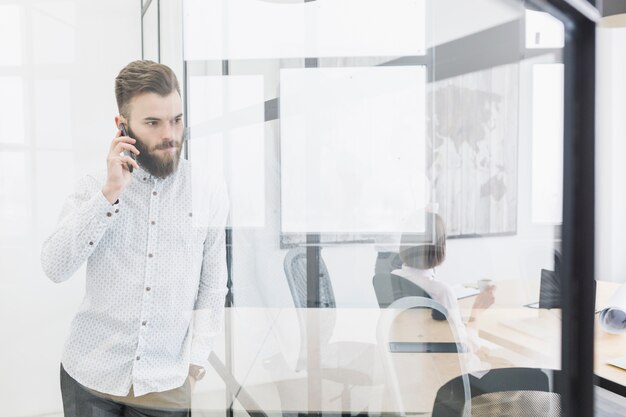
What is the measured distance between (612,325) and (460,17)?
1019 mm

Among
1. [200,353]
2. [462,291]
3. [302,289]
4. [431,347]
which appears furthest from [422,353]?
[200,353]

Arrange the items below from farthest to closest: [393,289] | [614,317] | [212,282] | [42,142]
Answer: [614,317] < [393,289] < [212,282] < [42,142]

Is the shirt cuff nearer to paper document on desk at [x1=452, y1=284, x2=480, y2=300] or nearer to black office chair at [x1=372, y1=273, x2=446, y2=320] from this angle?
black office chair at [x1=372, y1=273, x2=446, y2=320]

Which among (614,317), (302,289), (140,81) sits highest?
(140,81)

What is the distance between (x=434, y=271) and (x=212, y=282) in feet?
1.15

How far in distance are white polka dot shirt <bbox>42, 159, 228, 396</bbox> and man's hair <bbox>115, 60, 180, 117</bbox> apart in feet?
0.29

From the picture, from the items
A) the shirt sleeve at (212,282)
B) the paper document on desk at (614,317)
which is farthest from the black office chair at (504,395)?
the paper document on desk at (614,317)

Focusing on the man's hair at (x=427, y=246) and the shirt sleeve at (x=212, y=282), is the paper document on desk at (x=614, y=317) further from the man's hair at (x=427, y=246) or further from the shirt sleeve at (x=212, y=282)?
the shirt sleeve at (x=212, y=282)

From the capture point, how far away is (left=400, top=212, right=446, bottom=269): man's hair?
2.20 ft

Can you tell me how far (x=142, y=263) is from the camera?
0.52m

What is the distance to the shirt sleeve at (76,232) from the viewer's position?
1.51 feet

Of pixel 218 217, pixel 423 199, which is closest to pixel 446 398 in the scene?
pixel 423 199

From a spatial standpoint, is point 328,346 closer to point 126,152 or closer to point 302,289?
point 302,289

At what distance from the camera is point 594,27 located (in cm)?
63
